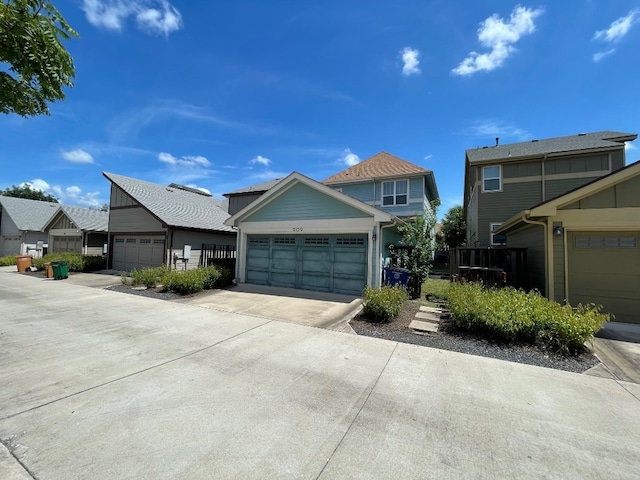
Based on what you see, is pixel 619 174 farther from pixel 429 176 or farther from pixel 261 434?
pixel 429 176

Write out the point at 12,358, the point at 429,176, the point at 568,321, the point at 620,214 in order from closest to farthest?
the point at 12,358
the point at 568,321
the point at 620,214
the point at 429,176

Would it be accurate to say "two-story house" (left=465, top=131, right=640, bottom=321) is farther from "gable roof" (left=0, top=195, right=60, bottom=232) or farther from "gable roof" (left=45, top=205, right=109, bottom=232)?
"gable roof" (left=0, top=195, right=60, bottom=232)

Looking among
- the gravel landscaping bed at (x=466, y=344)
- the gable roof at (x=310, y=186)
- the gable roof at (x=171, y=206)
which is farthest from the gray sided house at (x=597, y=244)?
the gable roof at (x=171, y=206)

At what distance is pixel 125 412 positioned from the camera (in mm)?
3064

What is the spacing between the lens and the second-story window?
18.1 metres

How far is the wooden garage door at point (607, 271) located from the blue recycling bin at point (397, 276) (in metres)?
4.26

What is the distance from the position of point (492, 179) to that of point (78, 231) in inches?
1064

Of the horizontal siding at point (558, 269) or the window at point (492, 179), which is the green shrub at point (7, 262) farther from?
the window at point (492, 179)

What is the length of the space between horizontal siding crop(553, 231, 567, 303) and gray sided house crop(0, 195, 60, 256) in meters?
34.6

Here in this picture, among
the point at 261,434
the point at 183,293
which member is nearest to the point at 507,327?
the point at 261,434

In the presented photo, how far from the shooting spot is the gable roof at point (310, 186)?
971 centimetres

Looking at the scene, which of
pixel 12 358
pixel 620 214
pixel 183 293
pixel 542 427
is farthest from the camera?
pixel 183 293

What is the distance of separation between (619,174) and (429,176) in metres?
11.1

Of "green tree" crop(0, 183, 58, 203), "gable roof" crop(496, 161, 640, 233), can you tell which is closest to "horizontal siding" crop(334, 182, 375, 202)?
"gable roof" crop(496, 161, 640, 233)
